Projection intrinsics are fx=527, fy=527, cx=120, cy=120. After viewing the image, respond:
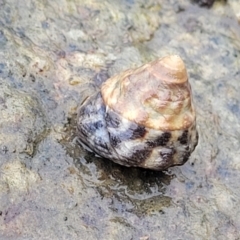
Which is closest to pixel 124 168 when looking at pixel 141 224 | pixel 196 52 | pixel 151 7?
pixel 141 224

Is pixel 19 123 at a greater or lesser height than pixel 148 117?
lesser

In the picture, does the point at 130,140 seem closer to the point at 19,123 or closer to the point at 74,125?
the point at 74,125

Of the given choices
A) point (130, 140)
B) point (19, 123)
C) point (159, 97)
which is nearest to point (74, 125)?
point (19, 123)

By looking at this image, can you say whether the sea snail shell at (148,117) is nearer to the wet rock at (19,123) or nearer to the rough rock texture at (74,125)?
the rough rock texture at (74,125)

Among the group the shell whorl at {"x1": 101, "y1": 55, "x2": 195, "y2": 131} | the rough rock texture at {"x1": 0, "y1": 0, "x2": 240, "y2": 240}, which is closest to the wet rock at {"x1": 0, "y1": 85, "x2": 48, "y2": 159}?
the rough rock texture at {"x1": 0, "y1": 0, "x2": 240, "y2": 240}

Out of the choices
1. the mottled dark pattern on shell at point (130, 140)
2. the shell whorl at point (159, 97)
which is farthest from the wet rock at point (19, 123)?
the shell whorl at point (159, 97)

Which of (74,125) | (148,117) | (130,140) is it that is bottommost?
(74,125)

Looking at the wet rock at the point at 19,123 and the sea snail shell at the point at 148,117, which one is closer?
the sea snail shell at the point at 148,117
